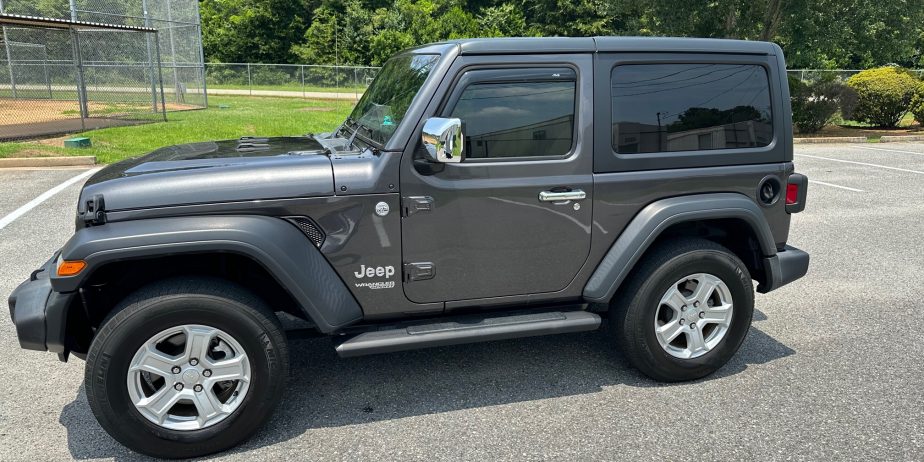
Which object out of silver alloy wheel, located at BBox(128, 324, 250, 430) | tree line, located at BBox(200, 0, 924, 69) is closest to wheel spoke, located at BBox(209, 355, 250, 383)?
silver alloy wheel, located at BBox(128, 324, 250, 430)

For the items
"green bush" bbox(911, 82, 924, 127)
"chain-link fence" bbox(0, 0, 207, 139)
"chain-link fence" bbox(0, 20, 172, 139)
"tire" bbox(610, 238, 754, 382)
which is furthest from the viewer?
"green bush" bbox(911, 82, 924, 127)

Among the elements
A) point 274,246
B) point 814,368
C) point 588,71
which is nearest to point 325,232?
point 274,246

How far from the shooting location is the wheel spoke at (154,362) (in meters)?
3.06

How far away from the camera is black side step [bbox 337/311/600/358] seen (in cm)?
336

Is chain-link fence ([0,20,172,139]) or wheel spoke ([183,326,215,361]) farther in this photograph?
chain-link fence ([0,20,172,139])

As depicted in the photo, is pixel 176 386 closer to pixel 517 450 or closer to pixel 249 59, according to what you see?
pixel 517 450

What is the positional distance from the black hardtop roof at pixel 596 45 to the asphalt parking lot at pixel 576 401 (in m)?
1.92

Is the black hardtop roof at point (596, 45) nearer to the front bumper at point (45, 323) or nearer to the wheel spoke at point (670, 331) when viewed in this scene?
the wheel spoke at point (670, 331)

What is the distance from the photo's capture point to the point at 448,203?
11.2 ft

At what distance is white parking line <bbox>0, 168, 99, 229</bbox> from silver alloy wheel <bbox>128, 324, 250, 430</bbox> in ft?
18.1

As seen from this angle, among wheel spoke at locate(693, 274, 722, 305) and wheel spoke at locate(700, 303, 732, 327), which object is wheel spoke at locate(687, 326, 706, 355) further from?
wheel spoke at locate(693, 274, 722, 305)

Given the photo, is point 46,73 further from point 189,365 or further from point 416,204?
point 416,204

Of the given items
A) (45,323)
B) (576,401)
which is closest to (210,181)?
(45,323)

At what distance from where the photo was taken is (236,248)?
10.0ft
